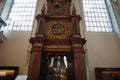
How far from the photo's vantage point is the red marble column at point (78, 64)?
5.66 m

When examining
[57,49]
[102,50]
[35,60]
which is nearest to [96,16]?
[102,50]

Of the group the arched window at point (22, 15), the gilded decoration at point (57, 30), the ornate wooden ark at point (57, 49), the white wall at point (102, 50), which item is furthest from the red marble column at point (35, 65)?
the arched window at point (22, 15)

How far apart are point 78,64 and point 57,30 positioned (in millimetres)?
1947

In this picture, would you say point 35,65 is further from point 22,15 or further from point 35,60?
point 22,15

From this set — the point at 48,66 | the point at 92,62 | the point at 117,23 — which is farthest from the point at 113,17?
the point at 48,66

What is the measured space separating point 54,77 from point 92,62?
2351mm

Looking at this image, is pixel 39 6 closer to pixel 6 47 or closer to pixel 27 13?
pixel 27 13

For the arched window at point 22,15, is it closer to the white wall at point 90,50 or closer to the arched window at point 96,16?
the white wall at point 90,50

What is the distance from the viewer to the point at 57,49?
6.32 metres

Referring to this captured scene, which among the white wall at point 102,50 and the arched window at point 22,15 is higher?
the arched window at point 22,15

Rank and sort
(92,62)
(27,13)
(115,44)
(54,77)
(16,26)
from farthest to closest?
1. (27,13)
2. (16,26)
3. (115,44)
4. (92,62)
5. (54,77)

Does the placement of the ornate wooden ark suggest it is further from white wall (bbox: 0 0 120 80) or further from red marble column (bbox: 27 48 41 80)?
white wall (bbox: 0 0 120 80)

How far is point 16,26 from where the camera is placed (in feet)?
28.4

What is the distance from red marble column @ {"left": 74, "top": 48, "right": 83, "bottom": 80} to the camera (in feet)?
18.6
